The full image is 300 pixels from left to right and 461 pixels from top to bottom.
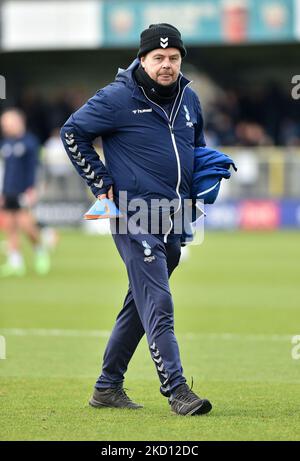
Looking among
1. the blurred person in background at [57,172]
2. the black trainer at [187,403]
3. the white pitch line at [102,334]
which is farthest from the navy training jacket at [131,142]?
the blurred person in background at [57,172]

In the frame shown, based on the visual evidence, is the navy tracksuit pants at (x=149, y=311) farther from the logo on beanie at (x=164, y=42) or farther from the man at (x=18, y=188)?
the man at (x=18, y=188)

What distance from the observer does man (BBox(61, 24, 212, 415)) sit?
7559 mm

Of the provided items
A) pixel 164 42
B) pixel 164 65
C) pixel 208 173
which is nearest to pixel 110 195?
pixel 208 173

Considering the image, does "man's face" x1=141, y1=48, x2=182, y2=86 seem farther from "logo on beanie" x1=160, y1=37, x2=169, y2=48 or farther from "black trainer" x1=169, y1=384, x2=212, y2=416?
"black trainer" x1=169, y1=384, x2=212, y2=416

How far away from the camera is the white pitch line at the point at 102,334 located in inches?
478

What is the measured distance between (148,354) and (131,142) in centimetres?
393

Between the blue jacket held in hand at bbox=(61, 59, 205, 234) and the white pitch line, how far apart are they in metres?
4.59

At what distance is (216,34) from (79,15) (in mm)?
4472

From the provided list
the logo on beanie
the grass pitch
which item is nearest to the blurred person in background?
the grass pitch

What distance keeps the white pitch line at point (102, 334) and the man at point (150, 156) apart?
4340 mm

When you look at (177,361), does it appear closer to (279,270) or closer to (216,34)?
(279,270)

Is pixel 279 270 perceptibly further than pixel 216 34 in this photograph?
No

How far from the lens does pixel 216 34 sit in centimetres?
3444

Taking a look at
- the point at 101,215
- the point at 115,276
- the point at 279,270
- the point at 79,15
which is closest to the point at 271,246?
the point at 279,270
